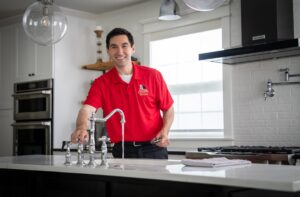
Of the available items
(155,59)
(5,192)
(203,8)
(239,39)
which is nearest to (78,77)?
(155,59)

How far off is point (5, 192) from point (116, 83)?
97cm

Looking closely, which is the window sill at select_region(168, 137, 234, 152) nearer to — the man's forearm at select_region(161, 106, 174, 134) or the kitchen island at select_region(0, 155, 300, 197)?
the man's forearm at select_region(161, 106, 174, 134)

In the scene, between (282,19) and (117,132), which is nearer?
(117,132)

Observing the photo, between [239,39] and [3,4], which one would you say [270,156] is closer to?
[239,39]

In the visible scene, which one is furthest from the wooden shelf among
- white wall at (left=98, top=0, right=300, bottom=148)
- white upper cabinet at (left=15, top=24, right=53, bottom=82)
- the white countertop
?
the white countertop

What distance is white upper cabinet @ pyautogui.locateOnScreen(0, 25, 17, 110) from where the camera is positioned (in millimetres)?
6027

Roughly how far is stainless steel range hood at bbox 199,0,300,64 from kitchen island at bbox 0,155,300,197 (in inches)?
77.9

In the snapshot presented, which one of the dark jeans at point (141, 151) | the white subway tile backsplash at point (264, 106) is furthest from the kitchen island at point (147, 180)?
the white subway tile backsplash at point (264, 106)

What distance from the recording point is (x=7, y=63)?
612cm

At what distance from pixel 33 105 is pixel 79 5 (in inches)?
53.3

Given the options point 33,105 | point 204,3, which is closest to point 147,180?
point 204,3

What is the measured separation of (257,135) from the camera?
4.33m

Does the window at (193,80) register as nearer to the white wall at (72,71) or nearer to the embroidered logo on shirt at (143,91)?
the white wall at (72,71)

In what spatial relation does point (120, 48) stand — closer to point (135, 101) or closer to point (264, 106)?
point (135, 101)
